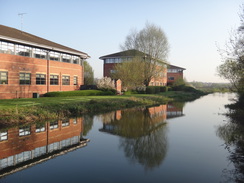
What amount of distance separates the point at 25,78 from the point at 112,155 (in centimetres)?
2084

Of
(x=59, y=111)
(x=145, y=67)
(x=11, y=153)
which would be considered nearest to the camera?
(x=11, y=153)

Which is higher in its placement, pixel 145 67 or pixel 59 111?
pixel 145 67

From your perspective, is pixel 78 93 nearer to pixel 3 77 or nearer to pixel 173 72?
pixel 3 77

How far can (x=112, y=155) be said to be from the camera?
26.3ft

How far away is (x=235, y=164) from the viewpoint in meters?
7.18

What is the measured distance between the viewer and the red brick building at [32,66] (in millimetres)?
23047

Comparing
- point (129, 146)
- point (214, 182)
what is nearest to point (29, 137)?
point (129, 146)

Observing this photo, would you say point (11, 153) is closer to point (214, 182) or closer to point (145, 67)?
point (214, 182)

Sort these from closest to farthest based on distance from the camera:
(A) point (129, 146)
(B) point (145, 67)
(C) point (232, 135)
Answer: (A) point (129, 146) → (C) point (232, 135) → (B) point (145, 67)

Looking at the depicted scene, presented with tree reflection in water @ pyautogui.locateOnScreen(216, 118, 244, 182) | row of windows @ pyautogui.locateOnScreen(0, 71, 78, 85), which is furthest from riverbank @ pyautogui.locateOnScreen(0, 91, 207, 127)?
tree reflection in water @ pyautogui.locateOnScreen(216, 118, 244, 182)

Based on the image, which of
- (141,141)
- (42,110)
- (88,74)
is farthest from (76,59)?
(141,141)

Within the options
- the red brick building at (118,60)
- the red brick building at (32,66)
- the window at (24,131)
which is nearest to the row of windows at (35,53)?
the red brick building at (32,66)

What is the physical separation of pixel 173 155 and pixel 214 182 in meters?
2.29

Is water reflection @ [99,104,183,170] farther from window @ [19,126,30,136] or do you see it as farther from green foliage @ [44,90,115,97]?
green foliage @ [44,90,115,97]
